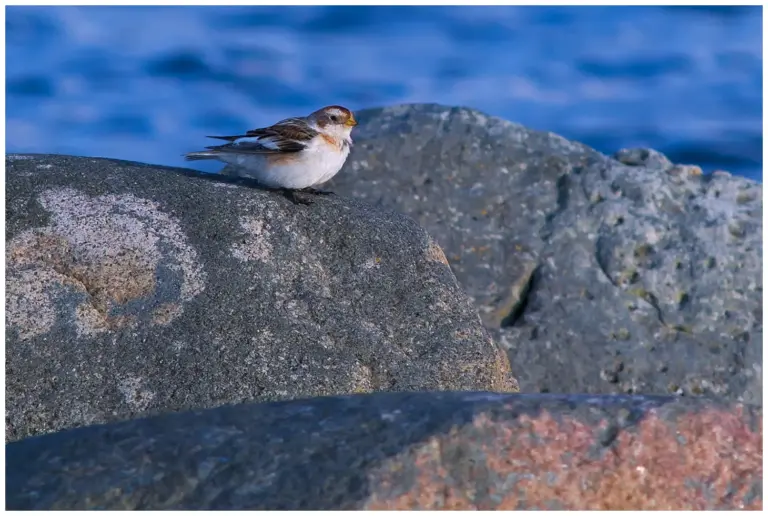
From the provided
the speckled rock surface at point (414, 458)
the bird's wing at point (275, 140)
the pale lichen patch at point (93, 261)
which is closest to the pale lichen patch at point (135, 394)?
the pale lichen patch at point (93, 261)

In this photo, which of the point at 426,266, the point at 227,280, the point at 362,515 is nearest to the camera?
the point at 362,515

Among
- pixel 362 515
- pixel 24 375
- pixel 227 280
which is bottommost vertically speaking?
pixel 362 515

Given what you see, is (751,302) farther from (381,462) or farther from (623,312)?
(381,462)

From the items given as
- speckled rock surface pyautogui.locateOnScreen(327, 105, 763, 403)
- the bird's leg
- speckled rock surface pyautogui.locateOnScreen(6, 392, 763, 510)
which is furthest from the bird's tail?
speckled rock surface pyautogui.locateOnScreen(6, 392, 763, 510)

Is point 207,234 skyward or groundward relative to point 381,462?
skyward

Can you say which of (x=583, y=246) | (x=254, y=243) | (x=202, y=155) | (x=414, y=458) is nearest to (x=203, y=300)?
(x=254, y=243)

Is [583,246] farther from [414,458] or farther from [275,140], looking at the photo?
[414,458]

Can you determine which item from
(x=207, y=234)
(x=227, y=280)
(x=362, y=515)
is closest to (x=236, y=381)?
(x=227, y=280)
